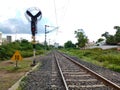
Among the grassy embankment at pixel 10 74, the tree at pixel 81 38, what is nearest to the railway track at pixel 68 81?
the grassy embankment at pixel 10 74

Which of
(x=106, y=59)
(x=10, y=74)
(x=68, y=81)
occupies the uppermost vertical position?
(x=106, y=59)

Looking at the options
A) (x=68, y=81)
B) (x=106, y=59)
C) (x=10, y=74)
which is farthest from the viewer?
(x=106, y=59)

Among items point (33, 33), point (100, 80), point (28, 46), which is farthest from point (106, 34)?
point (100, 80)

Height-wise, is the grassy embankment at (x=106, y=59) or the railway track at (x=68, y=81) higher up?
the grassy embankment at (x=106, y=59)

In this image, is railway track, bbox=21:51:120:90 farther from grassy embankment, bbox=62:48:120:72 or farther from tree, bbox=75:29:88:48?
tree, bbox=75:29:88:48

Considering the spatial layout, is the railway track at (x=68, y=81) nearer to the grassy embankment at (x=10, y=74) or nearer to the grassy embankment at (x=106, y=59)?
the grassy embankment at (x=10, y=74)

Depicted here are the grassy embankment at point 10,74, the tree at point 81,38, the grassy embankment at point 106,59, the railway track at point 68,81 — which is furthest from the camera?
the tree at point 81,38

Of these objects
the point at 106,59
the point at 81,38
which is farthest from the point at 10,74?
the point at 81,38

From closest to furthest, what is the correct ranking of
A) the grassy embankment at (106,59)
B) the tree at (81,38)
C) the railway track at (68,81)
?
the railway track at (68,81) < the grassy embankment at (106,59) < the tree at (81,38)

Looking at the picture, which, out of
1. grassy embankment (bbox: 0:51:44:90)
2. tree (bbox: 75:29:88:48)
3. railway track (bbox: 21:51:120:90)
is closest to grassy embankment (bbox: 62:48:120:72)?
railway track (bbox: 21:51:120:90)

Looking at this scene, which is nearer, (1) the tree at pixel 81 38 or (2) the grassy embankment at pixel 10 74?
(2) the grassy embankment at pixel 10 74

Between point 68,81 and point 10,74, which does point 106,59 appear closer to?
point 10,74

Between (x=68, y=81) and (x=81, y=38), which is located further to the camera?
(x=81, y=38)

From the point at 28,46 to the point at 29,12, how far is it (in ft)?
180
